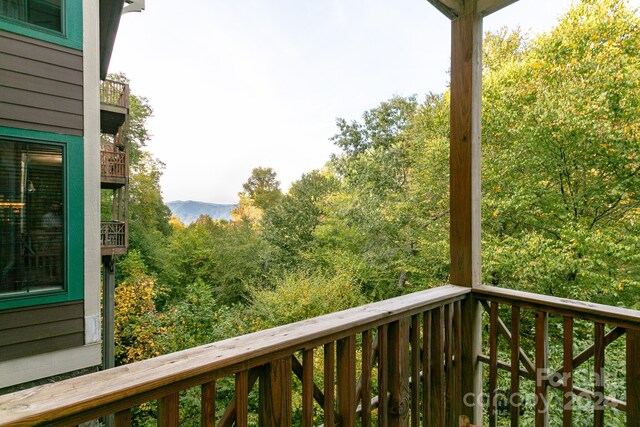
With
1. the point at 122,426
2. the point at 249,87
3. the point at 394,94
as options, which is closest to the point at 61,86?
the point at 122,426

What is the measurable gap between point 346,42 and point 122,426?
10176mm

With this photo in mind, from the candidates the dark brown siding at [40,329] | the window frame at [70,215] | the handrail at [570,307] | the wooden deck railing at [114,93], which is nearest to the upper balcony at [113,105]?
the wooden deck railing at [114,93]

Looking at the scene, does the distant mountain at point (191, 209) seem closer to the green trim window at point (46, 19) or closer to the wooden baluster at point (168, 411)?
the green trim window at point (46, 19)

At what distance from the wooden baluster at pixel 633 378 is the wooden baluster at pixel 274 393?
1.20 meters

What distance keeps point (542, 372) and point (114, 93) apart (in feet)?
12.1

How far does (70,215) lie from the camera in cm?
160

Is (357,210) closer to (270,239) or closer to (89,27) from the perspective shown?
(270,239)

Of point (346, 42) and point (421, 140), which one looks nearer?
point (421, 140)

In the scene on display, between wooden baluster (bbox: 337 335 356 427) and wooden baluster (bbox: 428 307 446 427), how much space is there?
498mm

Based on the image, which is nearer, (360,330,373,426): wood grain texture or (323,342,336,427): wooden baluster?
(323,342,336,427): wooden baluster

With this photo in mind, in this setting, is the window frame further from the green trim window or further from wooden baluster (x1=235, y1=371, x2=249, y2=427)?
wooden baluster (x1=235, y1=371, x2=249, y2=427)

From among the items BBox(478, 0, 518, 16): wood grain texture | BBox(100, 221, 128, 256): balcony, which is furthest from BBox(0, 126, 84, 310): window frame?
BBox(478, 0, 518, 16): wood grain texture

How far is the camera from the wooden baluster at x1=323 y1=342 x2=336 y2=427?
0.92 metres

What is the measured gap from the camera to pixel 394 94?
9.93 metres
